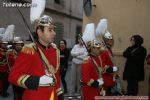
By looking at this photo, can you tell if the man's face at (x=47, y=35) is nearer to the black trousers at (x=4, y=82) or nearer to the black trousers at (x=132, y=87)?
the black trousers at (x=132, y=87)

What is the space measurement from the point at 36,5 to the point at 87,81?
77.7 inches

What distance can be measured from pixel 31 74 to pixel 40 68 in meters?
0.12

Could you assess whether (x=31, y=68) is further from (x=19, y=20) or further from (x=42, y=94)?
(x=19, y=20)

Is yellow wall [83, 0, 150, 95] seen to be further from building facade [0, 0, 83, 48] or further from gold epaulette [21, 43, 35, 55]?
building facade [0, 0, 83, 48]

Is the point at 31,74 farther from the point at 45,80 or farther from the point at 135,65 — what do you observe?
the point at 135,65

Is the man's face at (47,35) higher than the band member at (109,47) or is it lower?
higher

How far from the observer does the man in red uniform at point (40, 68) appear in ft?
16.1

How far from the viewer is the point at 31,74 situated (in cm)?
502

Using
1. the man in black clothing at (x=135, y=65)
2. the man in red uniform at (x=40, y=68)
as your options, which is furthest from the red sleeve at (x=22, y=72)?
the man in black clothing at (x=135, y=65)

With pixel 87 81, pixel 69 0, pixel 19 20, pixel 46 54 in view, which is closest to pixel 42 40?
pixel 46 54

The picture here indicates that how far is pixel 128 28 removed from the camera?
451 inches

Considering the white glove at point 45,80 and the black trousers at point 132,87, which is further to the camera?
the black trousers at point 132,87

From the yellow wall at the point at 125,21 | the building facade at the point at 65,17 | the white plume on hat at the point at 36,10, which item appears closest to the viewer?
the white plume on hat at the point at 36,10

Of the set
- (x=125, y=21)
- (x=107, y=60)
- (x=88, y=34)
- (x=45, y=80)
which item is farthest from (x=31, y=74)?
(x=125, y=21)
